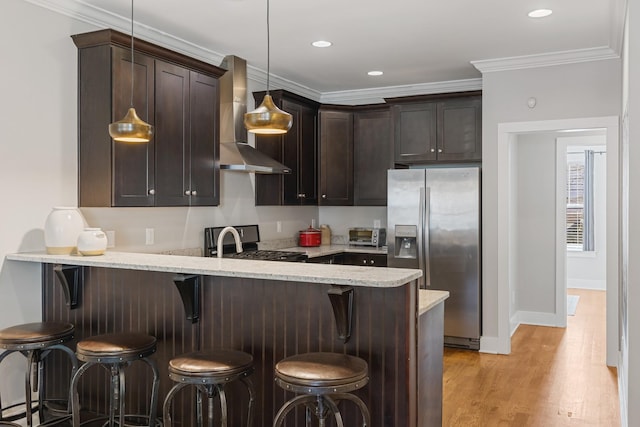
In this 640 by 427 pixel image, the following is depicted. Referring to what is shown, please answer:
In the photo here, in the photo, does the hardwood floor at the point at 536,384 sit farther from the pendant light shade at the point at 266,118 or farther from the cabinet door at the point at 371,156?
the pendant light shade at the point at 266,118

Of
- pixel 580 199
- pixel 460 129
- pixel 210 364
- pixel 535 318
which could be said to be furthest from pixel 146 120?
pixel 580 199

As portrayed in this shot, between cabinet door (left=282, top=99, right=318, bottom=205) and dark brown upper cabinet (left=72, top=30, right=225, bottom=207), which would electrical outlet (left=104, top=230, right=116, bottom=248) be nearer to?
dark brown upper cabinet (left=72, top=30, right=225, bottom=207)

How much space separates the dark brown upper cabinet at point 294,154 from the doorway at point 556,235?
6.51 feet

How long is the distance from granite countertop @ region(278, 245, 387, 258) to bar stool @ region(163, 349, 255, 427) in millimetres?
2904

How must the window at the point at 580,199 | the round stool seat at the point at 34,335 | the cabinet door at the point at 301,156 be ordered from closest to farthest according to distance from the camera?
1. the round stool seat at the point at 34,335
2. the cabinet door at the point at 301,156
3. the window at the point at 580,199

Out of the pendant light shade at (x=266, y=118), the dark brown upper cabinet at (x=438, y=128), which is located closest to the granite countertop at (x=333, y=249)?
the dark brown upper cabinet at (x=438, y=128)

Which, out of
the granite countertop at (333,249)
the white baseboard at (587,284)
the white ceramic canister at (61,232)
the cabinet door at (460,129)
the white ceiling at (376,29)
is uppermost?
the white ceiling at (376,29)

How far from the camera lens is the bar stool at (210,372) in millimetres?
2371

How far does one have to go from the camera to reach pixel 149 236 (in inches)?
169

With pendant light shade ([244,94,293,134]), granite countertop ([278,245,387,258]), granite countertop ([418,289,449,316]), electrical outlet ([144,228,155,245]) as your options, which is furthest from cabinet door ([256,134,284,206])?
granite countertop ([418,289,449,316])

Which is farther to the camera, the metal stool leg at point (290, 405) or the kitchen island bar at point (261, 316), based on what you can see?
the kitchen island bar at point (261, 316)

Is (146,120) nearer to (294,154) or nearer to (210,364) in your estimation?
(210,364)

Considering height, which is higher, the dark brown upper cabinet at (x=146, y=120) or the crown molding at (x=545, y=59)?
the crown molding at (x=545, y=59)

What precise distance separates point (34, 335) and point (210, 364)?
1110mm
